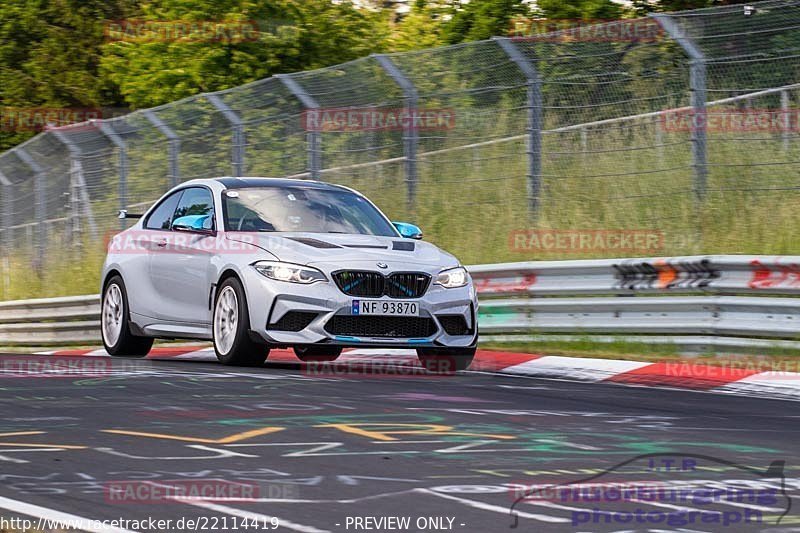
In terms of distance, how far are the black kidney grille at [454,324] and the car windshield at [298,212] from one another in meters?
1.28

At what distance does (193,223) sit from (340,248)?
1.57 metres

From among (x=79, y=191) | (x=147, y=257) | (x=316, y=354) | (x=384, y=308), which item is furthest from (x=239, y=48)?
(x=384, y=308)

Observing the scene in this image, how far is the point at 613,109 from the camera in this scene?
46.1ft

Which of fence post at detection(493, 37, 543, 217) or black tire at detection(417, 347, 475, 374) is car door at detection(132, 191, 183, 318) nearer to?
black tire at detection(417, 347, 475, 374)

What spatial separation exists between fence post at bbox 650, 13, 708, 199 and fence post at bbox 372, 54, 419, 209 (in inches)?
138

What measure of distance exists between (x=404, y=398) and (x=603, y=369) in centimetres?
282

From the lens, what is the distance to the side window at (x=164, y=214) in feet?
43.1

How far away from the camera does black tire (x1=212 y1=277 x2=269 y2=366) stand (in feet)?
36.2

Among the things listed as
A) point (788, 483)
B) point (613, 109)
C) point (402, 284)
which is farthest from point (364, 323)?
point (788, 483)

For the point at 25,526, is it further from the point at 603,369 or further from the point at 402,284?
the point at 603,369

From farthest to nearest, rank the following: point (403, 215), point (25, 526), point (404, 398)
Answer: point (403, 215) → point (404, 398) → point (25, 526)

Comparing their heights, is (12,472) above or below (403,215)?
below

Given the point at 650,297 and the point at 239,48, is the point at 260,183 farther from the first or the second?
the point at 239,48

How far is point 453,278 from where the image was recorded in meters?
11.4
